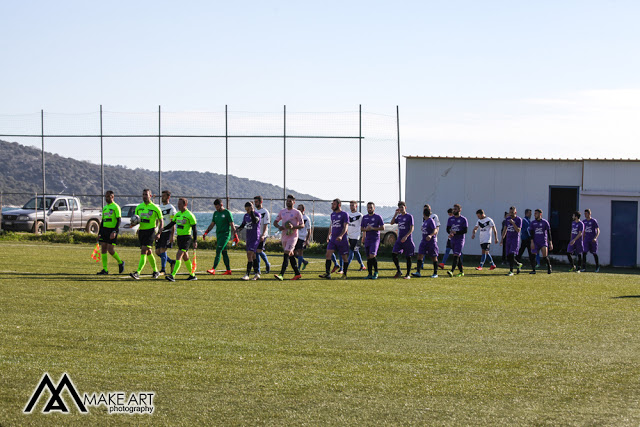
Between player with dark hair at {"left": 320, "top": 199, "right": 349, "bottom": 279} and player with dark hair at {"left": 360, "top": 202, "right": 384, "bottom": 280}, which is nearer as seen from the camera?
player with dark hair at {"left": 320, "top": 199, "right": 349, "bottom": 279}

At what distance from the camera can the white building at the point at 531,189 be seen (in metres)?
27.5

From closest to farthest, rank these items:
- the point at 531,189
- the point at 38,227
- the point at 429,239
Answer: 1. the point at 429,239
2. the point at 531,189
3. the point at 38,227

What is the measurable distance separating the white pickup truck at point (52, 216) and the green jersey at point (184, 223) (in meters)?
19.9

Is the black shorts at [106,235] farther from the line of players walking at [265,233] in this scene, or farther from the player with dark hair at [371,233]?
the player with dark hair at [371,233]

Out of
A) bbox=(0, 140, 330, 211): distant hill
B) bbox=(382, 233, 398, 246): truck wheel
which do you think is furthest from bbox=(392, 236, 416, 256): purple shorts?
bbox=(0, 140, 330, 211): distant hill

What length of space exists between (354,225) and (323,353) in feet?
38.1

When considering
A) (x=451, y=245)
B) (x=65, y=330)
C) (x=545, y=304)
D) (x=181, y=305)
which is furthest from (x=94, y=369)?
(x=451, y=245)

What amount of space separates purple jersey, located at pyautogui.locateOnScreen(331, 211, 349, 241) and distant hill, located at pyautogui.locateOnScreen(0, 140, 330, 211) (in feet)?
47.3

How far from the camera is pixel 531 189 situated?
93.8ft

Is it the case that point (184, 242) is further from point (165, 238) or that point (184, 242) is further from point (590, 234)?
point (590, 234)

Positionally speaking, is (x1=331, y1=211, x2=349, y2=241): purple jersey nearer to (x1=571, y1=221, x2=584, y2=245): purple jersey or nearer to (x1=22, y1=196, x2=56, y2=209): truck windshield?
(x1=571, y1=221, x2=584, y2=245): purple jersey

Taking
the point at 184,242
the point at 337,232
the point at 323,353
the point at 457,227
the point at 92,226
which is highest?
the point at 457,227

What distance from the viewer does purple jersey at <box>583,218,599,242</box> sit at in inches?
953

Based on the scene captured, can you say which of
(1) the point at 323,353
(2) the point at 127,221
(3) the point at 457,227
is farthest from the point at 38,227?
(1) the point at 323,353
